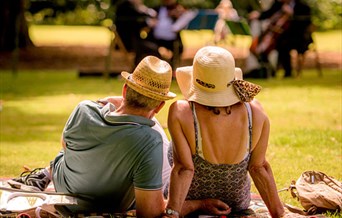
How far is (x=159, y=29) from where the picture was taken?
17531mm

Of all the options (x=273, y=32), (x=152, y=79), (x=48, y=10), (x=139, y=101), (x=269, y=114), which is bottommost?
(x=48, y=10)

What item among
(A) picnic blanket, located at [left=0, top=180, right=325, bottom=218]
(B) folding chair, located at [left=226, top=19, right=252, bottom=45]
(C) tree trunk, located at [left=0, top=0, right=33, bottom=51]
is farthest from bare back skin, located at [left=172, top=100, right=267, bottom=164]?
(C) tree trunk, located at [left=0, top=0, right=33, bottom=51]

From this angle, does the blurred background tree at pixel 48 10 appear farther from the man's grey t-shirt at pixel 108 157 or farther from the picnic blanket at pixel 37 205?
the man's grey t-shirt at pixel 108 157

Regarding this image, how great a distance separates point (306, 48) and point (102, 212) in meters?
12.5

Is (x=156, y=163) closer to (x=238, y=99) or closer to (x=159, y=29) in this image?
(x=238, y=99)

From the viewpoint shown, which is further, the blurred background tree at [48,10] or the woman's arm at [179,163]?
the blurred background tree at [48,10]

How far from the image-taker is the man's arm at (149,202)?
5.78m

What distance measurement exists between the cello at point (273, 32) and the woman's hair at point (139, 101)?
12.1m

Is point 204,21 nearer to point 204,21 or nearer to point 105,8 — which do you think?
point 204,21

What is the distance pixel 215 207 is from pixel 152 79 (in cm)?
99

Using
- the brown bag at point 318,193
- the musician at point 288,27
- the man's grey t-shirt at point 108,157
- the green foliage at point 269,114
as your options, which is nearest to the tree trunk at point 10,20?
the green foliage at point 269,114

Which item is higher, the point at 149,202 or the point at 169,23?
the point at 149,202

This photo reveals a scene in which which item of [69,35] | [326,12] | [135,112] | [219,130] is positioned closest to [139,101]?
[135,112]

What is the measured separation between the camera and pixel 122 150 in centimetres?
591
